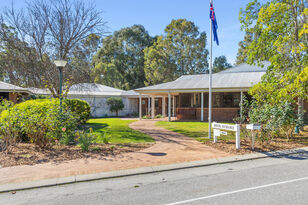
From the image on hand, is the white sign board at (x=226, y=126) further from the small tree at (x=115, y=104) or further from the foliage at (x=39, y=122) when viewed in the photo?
the small tree at (x=115, y=104)

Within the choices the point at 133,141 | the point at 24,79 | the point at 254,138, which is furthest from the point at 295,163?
the point at 24,79

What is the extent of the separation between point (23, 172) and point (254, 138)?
735cm

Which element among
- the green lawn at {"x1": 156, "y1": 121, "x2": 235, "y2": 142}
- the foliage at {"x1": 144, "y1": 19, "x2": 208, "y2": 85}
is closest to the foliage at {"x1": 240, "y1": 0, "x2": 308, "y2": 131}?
the green lawn at {"x1": 156, "y1": 121, "x2": 235, "y2": 142}

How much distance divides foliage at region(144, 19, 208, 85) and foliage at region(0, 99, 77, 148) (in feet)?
93.0

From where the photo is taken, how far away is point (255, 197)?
169 inches

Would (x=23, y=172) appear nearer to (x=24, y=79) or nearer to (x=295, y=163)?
(x=295, y=163)

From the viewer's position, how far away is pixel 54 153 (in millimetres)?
7590

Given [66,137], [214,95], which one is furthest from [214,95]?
[66,137]

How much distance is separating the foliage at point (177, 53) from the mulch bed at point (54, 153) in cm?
2810

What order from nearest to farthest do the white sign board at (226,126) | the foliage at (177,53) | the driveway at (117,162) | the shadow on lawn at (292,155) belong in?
the driveway at (117,162)
the shadow on lawn at (292,155)
the white sign board at (226,126)
the foliage at (177,53)

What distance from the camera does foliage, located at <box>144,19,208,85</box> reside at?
3472cm

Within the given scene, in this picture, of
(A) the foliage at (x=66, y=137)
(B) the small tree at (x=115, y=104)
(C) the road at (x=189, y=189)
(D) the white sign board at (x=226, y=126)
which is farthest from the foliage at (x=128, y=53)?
(C) the road at (x=189, y=189)

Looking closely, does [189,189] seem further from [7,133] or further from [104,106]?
[104,106]

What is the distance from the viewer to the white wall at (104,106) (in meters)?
24.5
